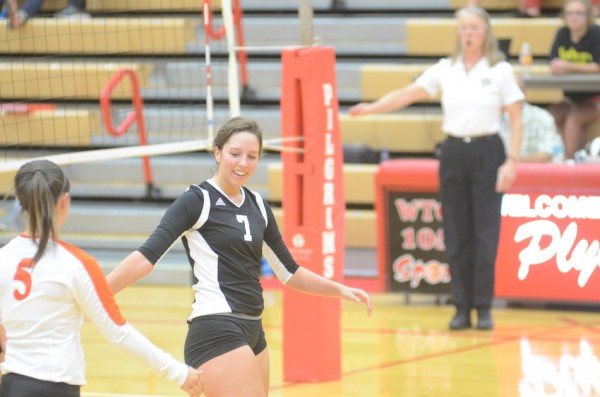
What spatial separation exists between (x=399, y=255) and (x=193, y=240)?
4.64 metres

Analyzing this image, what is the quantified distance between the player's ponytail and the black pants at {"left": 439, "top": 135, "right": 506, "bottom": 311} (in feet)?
15.1

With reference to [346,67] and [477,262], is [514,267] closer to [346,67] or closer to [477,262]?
[477,262]

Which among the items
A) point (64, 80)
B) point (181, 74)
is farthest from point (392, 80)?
point (64, 80)

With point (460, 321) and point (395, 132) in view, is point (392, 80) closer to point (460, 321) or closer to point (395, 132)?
point (395, 132)

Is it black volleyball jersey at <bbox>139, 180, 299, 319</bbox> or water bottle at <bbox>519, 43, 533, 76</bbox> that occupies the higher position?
water bottle at <bbox>519, 43, 533, 76</bbox>

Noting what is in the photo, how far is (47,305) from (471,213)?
4.86m

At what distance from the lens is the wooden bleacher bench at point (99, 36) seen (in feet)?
37.3

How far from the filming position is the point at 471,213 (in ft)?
25.8

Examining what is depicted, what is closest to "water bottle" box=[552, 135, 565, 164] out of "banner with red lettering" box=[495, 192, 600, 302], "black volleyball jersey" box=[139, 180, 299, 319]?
"banner with red lettering" box=[495, 192, 600, 302]

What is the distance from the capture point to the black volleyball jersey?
4.30m

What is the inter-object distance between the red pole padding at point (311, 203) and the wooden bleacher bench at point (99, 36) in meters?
5.14

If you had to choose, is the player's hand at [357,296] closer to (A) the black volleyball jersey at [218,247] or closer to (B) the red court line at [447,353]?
(A) the black volleyball jersey at [218,247]

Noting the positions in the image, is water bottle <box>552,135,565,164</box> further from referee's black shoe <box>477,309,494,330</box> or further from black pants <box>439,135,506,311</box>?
referee's black shoe <box>477,309,494,330</box>

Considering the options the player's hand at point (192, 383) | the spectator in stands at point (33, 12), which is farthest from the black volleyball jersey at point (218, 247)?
the spectator in stands at point (33, 12)
